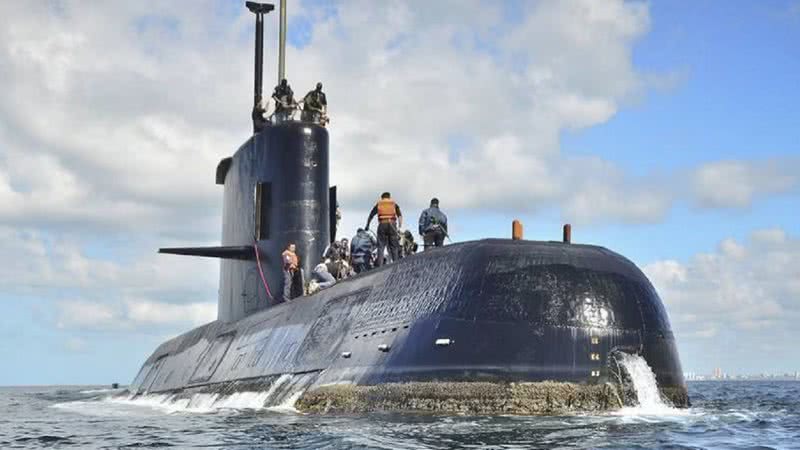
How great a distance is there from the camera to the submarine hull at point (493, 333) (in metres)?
12.7

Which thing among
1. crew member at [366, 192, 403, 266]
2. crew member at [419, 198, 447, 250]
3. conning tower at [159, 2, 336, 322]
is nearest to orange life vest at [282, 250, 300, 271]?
conning tower at [159, 2, 336, 322]

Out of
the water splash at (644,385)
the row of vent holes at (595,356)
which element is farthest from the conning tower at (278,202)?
the water splash at (644,385)

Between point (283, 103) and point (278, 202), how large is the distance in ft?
7.11

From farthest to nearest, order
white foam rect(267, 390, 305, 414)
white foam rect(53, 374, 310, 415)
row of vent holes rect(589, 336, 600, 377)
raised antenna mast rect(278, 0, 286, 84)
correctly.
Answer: raised antenna mast rect(278, 0, 286, 84)
white foam rect(53, 374, 310, 415)
white foam rect(267, 390, 305, 414)
row of vent holes rect(589, 336, 600, 377)

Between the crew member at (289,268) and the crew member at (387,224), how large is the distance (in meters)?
2.37

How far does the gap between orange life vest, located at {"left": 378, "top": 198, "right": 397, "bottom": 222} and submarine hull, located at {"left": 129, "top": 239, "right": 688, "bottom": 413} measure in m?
2.12

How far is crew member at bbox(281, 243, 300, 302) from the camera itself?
1977 centimetres

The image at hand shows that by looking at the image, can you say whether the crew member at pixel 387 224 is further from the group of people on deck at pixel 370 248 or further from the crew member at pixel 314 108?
the crew member at pixel 314 108

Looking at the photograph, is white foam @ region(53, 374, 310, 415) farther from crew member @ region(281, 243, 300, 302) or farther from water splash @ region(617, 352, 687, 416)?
water splash @ region(617, 352, 687, 416)

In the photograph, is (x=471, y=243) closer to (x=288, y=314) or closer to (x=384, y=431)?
(x=384, y=431)

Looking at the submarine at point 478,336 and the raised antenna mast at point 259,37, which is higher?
the raised antenna mast at point 259,37

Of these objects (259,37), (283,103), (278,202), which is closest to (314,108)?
(283,103)

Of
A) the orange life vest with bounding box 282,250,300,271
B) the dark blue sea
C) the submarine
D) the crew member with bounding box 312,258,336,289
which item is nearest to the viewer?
the dark blue sea

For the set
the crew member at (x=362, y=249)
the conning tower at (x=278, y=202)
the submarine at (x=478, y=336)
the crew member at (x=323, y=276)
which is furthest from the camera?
the conning tower at (x=278, y=202)
